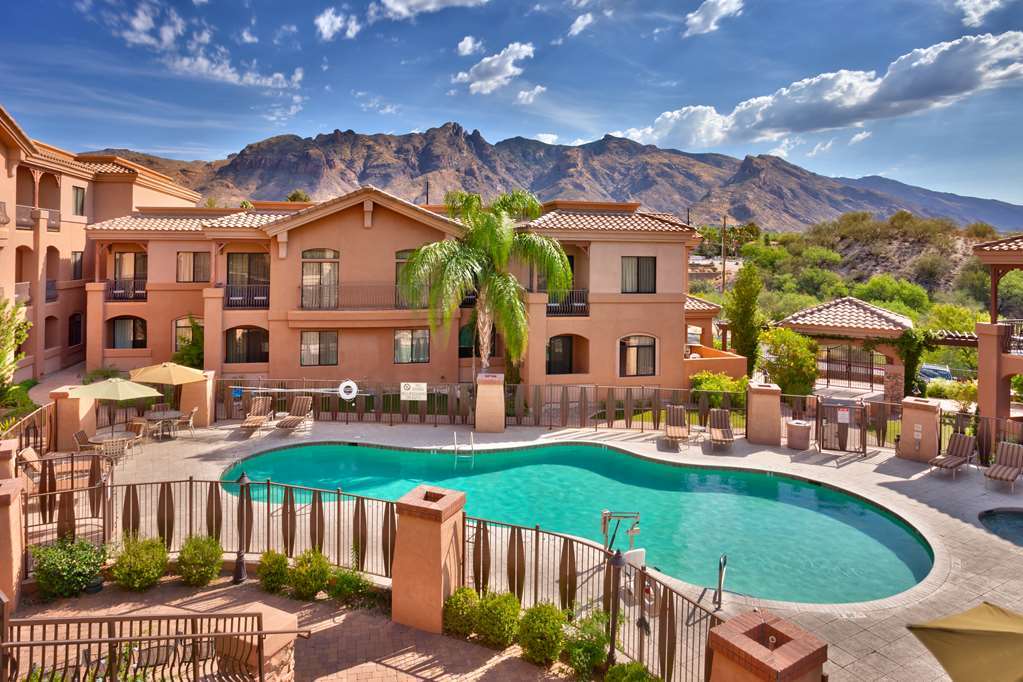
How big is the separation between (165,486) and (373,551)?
3.59 meters

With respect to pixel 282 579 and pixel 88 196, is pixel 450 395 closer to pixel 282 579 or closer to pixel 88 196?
pixel 282 579

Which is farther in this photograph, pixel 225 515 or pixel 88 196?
pixel 88 196

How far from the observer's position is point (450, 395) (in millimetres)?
20516

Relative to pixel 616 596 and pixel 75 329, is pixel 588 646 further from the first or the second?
pixel 75 329

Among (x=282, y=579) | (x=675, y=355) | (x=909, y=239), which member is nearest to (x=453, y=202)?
(x=675, y=355)

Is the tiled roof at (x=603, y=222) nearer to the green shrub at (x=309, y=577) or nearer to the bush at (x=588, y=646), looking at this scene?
the green shrub at (x=309, y=577)

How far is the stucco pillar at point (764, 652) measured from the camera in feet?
17.2

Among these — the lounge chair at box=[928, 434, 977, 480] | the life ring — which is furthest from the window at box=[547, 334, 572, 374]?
the lounge chair at box=[928, 434, 977, 480]

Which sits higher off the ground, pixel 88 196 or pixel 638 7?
pixel 638 7

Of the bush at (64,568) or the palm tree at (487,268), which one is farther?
the palm tree at (487,268)

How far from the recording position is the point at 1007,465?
14789mm

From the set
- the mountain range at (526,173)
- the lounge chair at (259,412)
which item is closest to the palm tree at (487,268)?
the lounge chair at (259,412)

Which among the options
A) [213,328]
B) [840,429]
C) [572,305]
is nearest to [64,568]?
[213,328]

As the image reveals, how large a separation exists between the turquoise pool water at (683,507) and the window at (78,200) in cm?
2210
